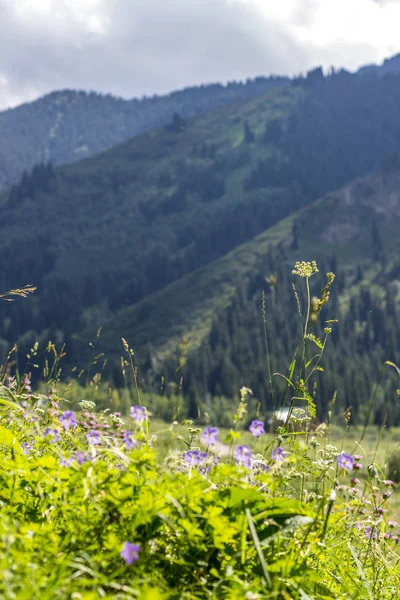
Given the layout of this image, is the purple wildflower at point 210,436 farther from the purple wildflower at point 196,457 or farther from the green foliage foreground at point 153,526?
the purple wildflower at point 196,457

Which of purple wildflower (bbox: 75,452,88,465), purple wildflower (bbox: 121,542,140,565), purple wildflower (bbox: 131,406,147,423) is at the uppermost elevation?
purple wildflower (bbox: 131,406,147,423)

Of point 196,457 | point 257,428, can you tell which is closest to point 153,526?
point 196,457

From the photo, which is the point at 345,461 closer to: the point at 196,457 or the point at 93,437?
the point at 196,457

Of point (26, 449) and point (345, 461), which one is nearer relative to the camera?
point (345, 461)

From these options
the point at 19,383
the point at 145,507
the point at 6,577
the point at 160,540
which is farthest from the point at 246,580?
the point at 19,383

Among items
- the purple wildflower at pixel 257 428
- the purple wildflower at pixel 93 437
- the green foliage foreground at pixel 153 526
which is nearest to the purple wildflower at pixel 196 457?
the green foliage foreground at pixel 153 526

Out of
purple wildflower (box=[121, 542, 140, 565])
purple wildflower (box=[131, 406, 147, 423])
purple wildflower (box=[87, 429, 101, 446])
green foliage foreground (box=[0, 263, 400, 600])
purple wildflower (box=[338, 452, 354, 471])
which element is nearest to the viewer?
purple wildflower (box=[121, 542, 140, 565])

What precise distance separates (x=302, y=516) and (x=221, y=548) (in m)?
0.67

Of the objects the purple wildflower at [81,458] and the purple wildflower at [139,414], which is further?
the purple wildflower at [81,458]

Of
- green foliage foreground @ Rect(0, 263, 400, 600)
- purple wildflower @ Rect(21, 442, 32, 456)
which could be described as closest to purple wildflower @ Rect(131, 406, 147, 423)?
green foliage foreground @ Rect(0, 263, 400, 600)

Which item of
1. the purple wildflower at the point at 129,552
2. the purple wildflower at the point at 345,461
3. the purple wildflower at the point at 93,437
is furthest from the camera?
the purple wildflower at the point at 345,461

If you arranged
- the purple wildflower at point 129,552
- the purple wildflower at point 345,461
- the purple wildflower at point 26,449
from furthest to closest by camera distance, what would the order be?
the purple wildflower at point 26,449 → the purple wildflower at point 345,461 → the purple wildflower at point 129,552

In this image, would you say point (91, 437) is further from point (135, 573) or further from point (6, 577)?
point (6, 577)

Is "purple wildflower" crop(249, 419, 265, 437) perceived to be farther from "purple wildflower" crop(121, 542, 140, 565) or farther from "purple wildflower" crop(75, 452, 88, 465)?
"purple wildflower" crop(121, 542, 140, 565)
